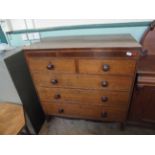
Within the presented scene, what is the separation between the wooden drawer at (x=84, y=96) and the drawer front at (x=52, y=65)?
0.79 feet

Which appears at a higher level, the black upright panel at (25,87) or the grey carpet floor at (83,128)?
the black upright panel at (25,87)

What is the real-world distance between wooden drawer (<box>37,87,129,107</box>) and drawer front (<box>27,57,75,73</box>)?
0.79ft

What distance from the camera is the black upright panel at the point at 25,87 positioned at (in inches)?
46.1

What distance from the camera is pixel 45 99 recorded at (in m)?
1.43

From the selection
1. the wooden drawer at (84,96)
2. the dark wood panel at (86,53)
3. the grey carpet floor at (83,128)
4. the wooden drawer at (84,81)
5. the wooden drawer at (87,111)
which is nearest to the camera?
the dark wood panel at (86,53)

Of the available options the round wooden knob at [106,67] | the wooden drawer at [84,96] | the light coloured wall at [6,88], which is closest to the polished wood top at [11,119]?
the light coloured wall at [6,88]

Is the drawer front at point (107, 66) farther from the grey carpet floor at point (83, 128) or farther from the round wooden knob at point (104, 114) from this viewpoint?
the grey carpet floor at point (83, 128)

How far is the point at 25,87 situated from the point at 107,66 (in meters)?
0.91

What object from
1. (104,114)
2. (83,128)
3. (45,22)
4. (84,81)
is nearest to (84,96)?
(84,81)

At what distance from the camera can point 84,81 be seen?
3.86 ft

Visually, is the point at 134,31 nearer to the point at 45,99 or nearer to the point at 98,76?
the point at 98,76

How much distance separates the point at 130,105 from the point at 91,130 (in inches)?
23.8
